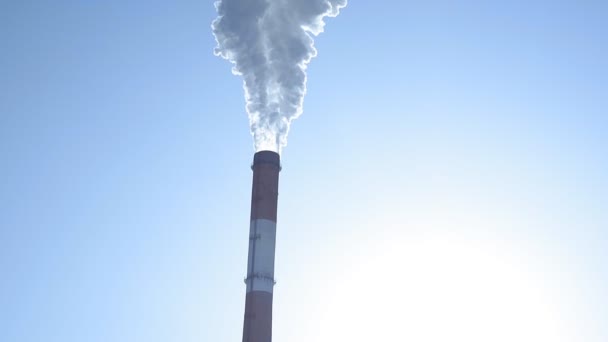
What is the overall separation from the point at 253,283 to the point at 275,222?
323 centimetres

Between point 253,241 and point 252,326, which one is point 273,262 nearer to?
point 253,241

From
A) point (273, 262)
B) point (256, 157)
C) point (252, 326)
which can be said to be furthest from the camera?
point (256, 157)

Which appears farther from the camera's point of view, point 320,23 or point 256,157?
point 320,23

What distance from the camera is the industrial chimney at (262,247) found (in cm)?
3106

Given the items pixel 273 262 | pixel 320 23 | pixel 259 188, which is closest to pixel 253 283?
pixel 273 262

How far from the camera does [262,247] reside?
107ft

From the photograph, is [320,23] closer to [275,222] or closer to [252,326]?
[275,222]

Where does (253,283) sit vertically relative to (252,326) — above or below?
above

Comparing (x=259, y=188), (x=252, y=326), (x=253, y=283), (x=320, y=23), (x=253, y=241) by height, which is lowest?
(x=252, y=326)

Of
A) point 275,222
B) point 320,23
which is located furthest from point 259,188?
point 320,23

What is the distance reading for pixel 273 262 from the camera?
108 feet

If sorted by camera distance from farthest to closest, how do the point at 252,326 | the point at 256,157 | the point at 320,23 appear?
1. the point at 320,23
2. the point at 256,157
3. the point at 252,326

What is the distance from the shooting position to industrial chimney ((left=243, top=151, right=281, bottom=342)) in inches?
1223

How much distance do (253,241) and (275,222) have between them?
1.49m
